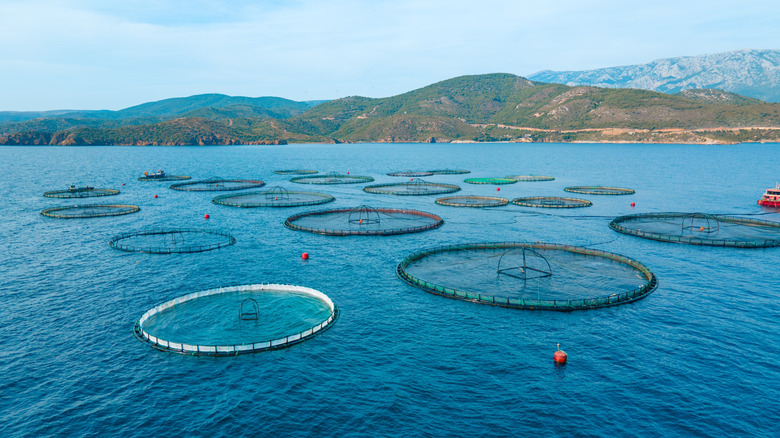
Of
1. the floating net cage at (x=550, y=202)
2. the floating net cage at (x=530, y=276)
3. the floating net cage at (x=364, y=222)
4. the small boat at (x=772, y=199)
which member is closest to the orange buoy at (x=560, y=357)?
the floating net cage at (x=530, y=276)

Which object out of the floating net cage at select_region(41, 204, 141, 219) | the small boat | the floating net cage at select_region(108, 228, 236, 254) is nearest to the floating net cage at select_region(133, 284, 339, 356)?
the floating net cage at select_region(108, 228, 236, 254)

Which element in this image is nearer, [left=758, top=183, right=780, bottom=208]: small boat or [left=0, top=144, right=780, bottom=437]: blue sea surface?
[left=0, top=144, right=780, bottom=437]: blue sea surface

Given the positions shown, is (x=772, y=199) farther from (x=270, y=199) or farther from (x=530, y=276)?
(x=270, y=199)

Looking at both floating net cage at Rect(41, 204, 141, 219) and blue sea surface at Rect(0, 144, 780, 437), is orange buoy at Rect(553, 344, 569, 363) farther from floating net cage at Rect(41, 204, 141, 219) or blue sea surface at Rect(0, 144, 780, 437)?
floating net cage at Rect(41, 204, 141, 219)

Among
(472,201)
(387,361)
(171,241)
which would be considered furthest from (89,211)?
(387,361)

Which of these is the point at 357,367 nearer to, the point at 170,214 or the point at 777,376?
the point at 777,376

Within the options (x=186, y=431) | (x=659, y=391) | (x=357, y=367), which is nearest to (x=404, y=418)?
(x=357, y=367)
